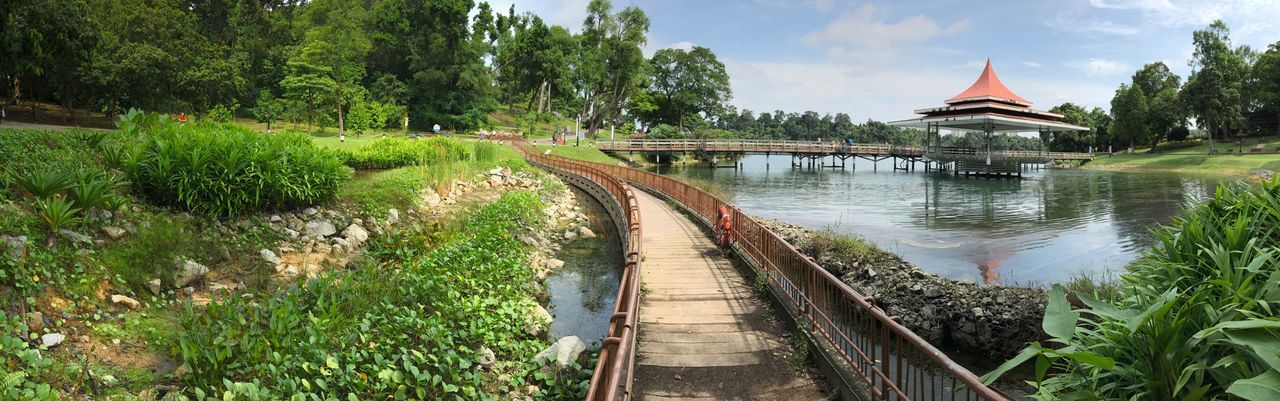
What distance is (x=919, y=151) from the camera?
222 ft

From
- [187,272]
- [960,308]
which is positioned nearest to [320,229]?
[187,272]

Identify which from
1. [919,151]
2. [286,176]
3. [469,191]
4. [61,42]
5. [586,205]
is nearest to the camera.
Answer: [286,176]

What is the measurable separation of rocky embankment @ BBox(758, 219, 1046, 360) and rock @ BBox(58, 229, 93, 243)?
37.3ft

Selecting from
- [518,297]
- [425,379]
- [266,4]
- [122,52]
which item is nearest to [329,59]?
[122,52]

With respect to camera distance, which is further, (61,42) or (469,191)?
(469,191)

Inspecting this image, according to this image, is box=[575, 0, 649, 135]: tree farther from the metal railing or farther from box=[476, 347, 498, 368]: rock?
box=[476, 347, 498, 368]: rock

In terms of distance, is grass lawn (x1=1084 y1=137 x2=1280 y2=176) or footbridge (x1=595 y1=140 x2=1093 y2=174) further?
footbridge (x1=595 y1=140 x2=1093 y2=174)

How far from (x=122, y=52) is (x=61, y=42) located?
19301 mm

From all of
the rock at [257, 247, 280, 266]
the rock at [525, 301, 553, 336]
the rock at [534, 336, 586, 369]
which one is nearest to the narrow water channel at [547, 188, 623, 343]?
the rock at [525, 301, 553, 336]

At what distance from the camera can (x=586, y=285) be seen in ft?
41.9

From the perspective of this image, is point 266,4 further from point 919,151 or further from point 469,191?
point 919,151

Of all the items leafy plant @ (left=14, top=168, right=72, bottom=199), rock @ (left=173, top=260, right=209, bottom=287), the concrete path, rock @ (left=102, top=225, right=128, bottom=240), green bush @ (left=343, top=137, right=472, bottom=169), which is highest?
green bush @ (left=343, top=137, right=472, bottom=169)

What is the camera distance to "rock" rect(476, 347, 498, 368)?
7.30 metres

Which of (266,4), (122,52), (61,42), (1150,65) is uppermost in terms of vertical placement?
(266,4)
